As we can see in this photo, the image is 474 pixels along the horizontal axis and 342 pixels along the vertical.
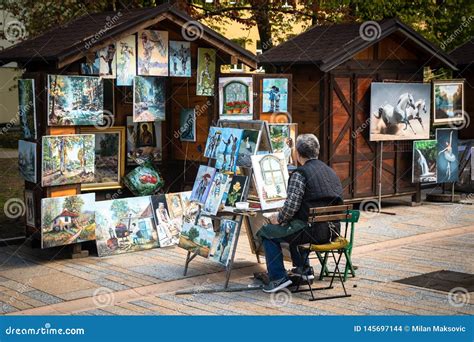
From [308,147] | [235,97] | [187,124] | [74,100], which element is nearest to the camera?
[308,147]

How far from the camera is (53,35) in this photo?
11992 millimetres

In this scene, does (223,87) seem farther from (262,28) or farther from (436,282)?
(262,28)

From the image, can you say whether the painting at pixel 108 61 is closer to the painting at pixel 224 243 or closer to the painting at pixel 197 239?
the painting at pixel 197 239

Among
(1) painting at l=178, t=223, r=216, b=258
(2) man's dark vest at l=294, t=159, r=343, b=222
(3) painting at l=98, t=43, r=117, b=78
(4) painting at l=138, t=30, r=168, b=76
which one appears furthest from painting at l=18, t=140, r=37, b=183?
(2) man's dark vest at l=294, t=159, r=343, b=222

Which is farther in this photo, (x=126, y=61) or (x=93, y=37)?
(x=126, y=61)

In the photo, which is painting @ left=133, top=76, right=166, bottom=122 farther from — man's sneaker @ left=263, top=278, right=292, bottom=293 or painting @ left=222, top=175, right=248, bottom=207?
man's sneaker @ left=263, top=278, right=292, bottom=293

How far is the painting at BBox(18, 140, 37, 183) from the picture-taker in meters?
10.9

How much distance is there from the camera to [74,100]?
1088cm

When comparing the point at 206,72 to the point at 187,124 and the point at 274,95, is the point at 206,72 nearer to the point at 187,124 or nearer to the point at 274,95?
the point at 187,124

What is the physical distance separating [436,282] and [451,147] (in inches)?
283

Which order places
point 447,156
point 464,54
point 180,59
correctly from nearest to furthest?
point 180,59 → point 447,156 → point 464,54

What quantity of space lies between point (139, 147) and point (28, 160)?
7.62 feet

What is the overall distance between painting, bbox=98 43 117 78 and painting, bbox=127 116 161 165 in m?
1.50

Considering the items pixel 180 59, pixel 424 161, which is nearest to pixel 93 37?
pixel 180 59
